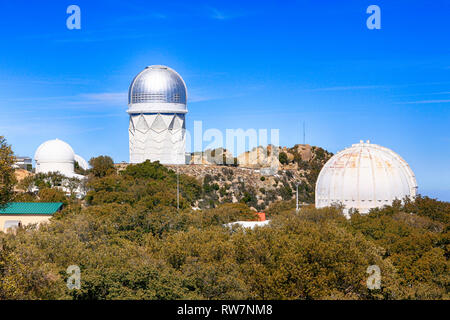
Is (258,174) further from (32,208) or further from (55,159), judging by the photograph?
(32,208)

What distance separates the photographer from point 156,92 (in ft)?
272

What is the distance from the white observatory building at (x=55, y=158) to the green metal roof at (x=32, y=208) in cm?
2735

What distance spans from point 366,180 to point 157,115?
4338 centimetres

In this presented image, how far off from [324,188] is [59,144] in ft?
150

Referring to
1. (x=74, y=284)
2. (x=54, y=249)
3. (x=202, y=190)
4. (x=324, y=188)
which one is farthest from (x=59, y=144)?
(x=74, y=284)

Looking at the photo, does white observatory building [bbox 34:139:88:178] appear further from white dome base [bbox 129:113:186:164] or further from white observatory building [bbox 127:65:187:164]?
white observatory building [bbox 127:65:187:164]

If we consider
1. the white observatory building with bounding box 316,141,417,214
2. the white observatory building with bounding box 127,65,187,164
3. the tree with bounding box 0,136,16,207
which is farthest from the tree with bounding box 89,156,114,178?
the tree with bounding box 0,136,16,207

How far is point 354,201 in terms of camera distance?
46.7 metres

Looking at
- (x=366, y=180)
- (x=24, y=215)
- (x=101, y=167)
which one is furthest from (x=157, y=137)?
(x=366, y=180)

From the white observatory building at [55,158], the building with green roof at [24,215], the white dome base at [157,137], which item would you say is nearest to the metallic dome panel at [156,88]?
the white dome base at [157,137]

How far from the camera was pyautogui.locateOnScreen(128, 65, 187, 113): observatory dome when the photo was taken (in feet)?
272

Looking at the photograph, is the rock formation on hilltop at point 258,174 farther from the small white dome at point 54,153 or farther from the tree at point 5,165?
the tree at point 5,165

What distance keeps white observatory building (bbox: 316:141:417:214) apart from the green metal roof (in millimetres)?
22819

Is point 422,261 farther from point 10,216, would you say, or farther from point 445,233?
point 10,216
